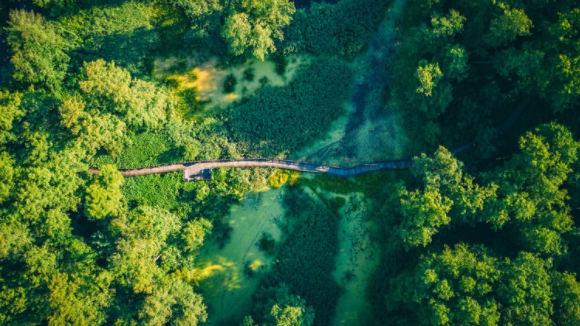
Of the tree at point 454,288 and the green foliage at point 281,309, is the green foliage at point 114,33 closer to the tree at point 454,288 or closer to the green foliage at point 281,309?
the green foliage at point 281,309

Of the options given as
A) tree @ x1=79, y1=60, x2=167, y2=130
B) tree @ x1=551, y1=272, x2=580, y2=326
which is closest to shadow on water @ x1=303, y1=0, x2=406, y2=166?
tree @ x1=79, y1=60, x2=167, y2=130

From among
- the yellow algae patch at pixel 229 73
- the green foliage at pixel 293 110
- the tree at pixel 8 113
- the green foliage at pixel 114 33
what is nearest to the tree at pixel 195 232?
the green foliage at pixel 293 110

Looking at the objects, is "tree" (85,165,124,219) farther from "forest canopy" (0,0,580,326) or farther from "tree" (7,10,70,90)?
"tree" (7,10,70,90)

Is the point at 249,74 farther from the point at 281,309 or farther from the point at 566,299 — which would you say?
the point at 566,299

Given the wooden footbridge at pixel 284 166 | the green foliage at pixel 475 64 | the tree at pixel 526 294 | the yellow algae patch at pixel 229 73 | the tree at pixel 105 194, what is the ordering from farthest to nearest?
the yellow algae patch at pixel 229 73 < the wooden footbridge at pixel 284 166 < the tree at pixel 105 194 < the green foliage at pixel 475 64 < the tree at pixel 526 294

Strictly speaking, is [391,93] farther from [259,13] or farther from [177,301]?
[177,301]

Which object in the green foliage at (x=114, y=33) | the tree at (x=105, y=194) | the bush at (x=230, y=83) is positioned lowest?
the tree at (x=105, y=194)
